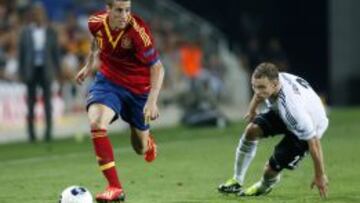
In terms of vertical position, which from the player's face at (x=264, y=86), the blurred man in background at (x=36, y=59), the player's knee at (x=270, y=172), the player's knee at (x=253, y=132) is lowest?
the blurred man in background at (x=36, y=59)

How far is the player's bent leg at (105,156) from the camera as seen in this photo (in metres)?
10.8

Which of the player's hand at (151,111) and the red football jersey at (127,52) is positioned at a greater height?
the red football jersey at (127,52)

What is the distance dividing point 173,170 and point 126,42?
3619mm

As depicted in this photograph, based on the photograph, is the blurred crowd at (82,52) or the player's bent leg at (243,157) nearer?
the player's bent leg at (243,157)

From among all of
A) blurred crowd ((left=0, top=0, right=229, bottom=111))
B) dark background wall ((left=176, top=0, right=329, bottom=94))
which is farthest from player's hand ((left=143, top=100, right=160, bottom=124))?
dark background wall ((left=176, top=0, right=329, bottom=94))

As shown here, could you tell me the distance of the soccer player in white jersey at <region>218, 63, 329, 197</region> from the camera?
35.4 ft

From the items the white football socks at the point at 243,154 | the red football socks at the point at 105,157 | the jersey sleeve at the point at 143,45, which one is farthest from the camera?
the white football socks at the point at 243,154

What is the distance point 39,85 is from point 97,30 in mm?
9546

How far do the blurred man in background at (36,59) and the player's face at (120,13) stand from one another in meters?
9.39

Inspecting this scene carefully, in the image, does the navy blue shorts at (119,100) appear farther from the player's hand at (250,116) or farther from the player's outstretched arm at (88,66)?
the player's hand at (250,116)

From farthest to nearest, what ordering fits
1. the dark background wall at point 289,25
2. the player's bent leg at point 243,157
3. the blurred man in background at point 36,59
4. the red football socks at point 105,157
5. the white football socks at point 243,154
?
1. the dark background wall at point 289,25
2. the blurred man in background at point 36,59
3. the white football socks at point 243,154
4. the player's bent leg at point 243,157
5. the red football socks at point 105,157

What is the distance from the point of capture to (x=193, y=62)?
28688 millimetres

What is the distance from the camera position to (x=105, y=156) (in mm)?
10992

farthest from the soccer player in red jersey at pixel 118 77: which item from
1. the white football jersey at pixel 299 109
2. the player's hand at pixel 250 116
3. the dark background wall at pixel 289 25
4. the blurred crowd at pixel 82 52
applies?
the dark background wall at pixel 289 25
